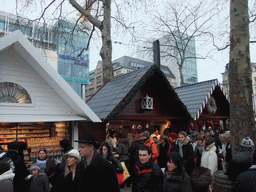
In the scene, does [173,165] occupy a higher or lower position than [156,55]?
lower

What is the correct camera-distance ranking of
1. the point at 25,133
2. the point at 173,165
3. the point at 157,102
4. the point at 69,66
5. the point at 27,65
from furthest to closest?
1. the point at 69,66
2. the point at 157,102
3. the point at 25,133
4. the point at 27,65
5. the point at 173,165

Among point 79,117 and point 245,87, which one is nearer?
point 245,87

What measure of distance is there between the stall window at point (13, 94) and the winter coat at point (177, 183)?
544 cm

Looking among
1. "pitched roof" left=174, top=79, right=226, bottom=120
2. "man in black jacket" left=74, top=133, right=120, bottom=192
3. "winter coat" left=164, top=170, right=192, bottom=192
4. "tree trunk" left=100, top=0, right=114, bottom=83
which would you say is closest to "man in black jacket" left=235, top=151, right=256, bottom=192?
"winter coat" left=164, top=170, right=192, bottom=192

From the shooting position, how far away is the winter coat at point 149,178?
3.46 metres

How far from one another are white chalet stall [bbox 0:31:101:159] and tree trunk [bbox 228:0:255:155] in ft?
14.2

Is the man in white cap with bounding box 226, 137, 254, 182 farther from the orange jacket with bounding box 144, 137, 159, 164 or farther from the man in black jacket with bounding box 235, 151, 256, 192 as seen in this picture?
the orange jacket with bounding box 144, 137, 159, 164

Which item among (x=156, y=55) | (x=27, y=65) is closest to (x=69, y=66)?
(x=156, y=55)

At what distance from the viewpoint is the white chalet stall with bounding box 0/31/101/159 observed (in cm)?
642

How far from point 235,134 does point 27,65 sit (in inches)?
271

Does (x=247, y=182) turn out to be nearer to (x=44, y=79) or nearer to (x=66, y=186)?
(x=66, y=186)

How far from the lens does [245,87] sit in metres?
6.24

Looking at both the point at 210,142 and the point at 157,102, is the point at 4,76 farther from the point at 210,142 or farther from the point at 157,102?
the point at 157,102

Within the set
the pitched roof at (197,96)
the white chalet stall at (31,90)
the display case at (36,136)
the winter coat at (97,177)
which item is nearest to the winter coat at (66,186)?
the winter coat at (97,177)
